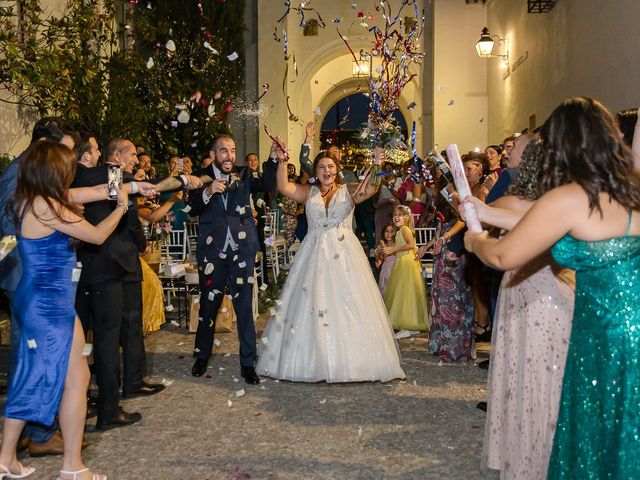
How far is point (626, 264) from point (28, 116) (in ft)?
31.8

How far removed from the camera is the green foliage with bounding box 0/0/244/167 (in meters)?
10.0

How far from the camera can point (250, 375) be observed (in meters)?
6.35

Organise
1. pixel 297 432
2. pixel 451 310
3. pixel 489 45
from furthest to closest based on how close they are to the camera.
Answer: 1. pixel 489 45
2. pixel 451 310
3. pixel 297 432

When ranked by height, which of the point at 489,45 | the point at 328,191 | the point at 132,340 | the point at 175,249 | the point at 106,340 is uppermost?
the point at 489,45

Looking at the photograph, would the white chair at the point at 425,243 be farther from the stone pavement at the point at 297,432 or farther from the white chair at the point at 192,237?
the white chair at the point at 192,237

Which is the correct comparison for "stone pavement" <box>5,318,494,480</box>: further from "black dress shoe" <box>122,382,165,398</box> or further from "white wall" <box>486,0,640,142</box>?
"white wall" <box>486,0,640,142</box>

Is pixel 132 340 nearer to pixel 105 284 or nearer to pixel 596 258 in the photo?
pixel 105 284

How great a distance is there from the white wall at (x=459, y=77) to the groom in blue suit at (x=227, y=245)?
1245 centimetres

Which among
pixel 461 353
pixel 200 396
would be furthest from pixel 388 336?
pixel 200 396

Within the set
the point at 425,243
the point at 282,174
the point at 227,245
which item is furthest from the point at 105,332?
the point at 425,243

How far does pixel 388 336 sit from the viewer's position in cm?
642

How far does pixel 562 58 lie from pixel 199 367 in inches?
333

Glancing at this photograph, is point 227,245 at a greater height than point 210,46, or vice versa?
point 210,46

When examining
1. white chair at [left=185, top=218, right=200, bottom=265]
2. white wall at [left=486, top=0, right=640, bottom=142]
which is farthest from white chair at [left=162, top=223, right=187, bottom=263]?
white wall at [left=486, top=0, right=640, bottom=142]
